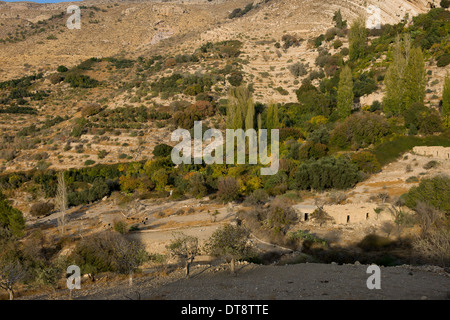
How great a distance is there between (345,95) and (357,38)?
16142 mm

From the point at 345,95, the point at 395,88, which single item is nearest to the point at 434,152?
the point at 395,88

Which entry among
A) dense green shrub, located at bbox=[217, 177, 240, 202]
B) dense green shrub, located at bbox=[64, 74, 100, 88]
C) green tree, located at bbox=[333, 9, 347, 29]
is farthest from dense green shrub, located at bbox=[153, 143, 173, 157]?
green tree, located at bbox=[333, 9, 347, 29]

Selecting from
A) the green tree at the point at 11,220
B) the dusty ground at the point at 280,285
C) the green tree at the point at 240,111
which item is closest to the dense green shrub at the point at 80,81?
the green tree at the point at 240,111

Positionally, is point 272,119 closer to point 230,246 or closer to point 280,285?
point 230,246

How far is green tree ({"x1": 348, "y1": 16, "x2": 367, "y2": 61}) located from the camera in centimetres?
4866

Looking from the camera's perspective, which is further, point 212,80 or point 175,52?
point 175,52

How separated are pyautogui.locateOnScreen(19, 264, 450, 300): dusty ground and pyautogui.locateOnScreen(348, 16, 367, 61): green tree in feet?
140

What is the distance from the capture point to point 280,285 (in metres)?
11.9

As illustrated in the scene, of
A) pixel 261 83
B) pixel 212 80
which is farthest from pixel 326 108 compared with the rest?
pixel 212 80

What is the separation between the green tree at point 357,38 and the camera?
1916 inches

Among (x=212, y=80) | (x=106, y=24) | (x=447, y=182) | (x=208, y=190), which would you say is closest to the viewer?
(x=447, y=182)

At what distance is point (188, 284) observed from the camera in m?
13.1

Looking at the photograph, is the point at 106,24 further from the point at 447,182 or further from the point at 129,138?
the point at 447,182
